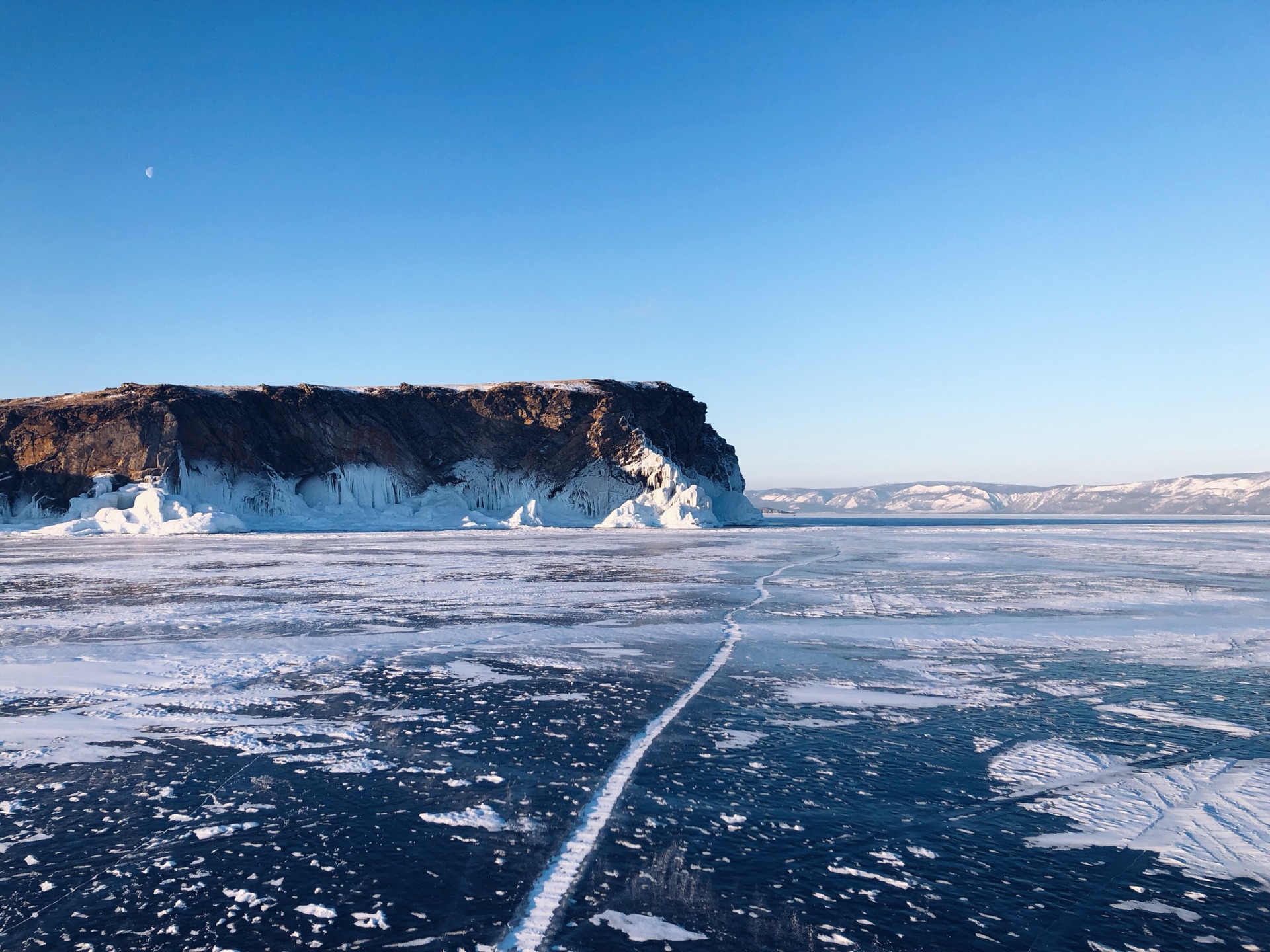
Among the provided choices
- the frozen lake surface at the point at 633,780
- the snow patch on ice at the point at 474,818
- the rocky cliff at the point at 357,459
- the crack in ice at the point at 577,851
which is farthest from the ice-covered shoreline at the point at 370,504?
the snow patch on ice at the point at 474,818

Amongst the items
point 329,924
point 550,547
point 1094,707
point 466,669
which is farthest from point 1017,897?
point 550,547

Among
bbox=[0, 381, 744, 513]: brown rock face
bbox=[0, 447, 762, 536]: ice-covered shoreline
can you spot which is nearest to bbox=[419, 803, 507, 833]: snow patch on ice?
bbox=[0, 447, 762, 536]: ice-covered shoreline

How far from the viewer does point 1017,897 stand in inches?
131

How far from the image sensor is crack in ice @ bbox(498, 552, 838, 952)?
9.92 ft

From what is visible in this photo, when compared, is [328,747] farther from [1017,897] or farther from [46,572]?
[46,572]

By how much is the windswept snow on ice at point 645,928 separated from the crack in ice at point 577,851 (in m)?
0.22

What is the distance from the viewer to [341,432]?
1905 inches

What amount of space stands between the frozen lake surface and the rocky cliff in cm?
3429

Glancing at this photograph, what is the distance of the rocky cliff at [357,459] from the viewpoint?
4156 cm

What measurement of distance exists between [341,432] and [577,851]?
159ft

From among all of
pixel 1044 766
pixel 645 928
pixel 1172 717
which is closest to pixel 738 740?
pixel 1044 766

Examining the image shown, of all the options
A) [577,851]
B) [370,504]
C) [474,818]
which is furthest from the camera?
[370,504]

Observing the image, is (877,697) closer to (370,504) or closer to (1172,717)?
(1172,717)

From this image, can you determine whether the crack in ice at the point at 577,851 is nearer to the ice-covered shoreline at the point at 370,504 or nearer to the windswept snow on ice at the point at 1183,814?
the windswept snow on ice at the point at 1183,814
